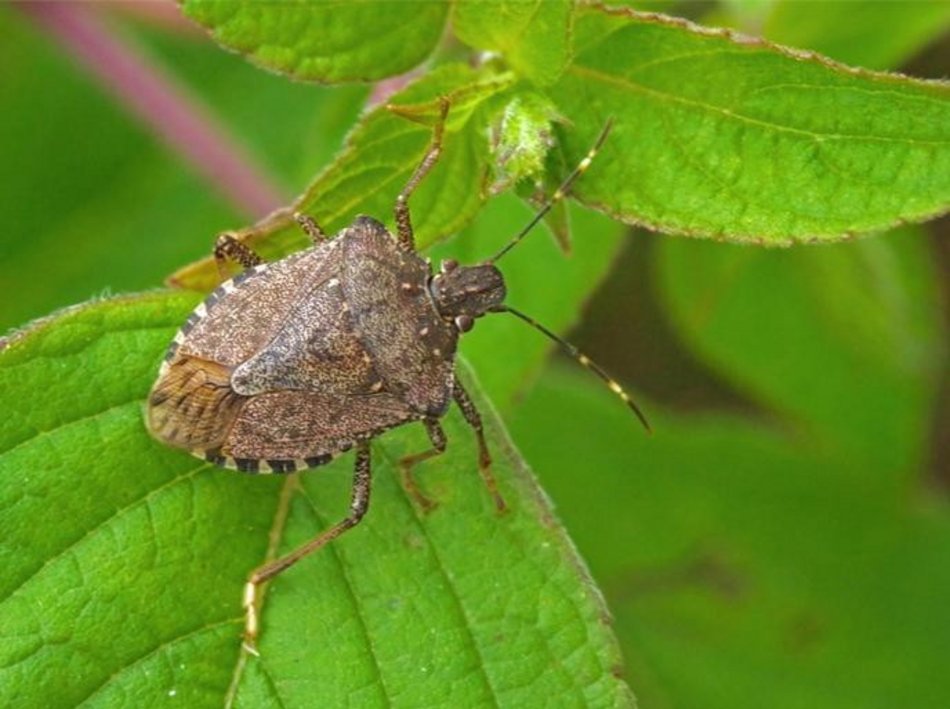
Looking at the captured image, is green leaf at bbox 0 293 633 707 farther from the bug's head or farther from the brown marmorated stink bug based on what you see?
the bug's head

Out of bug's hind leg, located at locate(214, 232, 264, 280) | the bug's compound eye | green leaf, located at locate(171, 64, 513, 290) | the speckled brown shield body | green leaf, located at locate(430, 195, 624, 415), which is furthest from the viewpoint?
green leaf, located at locate(430, 195, 624, 415)

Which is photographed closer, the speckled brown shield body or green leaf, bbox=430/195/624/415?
the speckled brown shield body

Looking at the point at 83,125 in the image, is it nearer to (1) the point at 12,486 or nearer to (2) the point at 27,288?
(2) the point at 27,288

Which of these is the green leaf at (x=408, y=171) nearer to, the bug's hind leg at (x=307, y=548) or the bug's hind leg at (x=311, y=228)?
the bug's hind leg at (x=311, y=228)

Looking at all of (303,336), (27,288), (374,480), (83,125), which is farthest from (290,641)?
(83,125)

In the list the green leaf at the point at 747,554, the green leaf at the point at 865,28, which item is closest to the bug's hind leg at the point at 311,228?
the green leaf at the point at 865,28

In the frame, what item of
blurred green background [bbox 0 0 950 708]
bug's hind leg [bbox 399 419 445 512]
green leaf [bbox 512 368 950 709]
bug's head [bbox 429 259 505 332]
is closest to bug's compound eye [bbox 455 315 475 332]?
bug's head [bbox 429 259 505 332]
